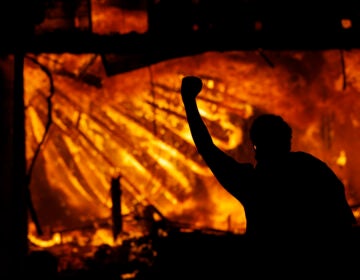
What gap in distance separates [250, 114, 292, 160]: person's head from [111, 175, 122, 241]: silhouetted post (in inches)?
157

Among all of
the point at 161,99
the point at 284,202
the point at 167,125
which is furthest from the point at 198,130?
the point at 167,125

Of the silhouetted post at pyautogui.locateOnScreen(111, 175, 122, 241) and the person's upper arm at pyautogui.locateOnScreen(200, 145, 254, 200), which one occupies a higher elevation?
the person's upper arm at pyautogui.locateOnScreen(200, 145, 254, 200)

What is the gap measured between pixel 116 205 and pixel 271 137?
13.7 feet

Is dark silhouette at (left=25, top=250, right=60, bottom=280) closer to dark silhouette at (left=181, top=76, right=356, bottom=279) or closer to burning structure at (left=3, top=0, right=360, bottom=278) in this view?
burning structure at (left=3, top=0, right=360, bottom=278)

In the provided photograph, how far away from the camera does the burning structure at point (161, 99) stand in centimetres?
555

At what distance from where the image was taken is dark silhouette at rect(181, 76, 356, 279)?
191 cm

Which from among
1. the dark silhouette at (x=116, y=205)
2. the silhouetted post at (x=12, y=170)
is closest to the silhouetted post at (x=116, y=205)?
the dark silhouette at (x=116, y=205)

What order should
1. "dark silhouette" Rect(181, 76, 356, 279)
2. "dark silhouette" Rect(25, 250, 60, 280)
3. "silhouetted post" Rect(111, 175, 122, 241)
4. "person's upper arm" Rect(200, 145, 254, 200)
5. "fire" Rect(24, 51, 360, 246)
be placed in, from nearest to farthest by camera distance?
"dark silhouette" Rect(181, 76, 356, 279) < "person's upper arm" Rect(200, 145, 254, 200) < "dark silhouette" Rect(25, 250, 60, 280) < "silhouetted post" Rect(111, 175, 122, 241) < "fire" Rect(24, 51, 360, 246)

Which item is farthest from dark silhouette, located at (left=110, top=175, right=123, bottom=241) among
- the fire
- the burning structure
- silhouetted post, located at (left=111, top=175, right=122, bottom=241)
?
the fire

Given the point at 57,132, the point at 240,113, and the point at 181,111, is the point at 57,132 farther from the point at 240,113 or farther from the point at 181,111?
the point at 240,113

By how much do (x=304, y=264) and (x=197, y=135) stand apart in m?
0.77

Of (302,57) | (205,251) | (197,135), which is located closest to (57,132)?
(205,251)

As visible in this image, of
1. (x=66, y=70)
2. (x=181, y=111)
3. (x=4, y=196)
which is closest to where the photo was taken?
(x=4, y=196)

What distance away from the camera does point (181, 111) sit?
709 cm
